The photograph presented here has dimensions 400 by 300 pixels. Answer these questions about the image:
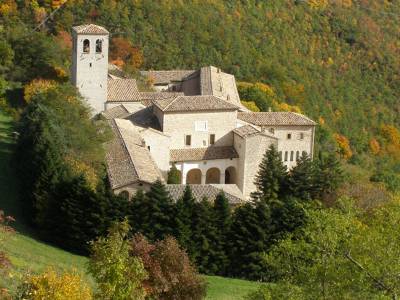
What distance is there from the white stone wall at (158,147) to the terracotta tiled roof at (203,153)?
0.66 metres

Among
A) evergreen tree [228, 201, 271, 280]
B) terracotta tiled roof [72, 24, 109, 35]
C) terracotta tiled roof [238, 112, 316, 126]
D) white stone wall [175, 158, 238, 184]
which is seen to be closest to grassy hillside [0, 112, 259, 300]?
evergreen tree [228, 201, 271, 280]

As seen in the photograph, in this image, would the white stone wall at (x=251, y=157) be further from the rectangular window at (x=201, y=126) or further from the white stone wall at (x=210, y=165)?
the rectangular window at (x=201, y=126)

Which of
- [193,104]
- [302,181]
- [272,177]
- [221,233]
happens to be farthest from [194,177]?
[221,233]

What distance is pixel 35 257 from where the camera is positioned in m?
28.2

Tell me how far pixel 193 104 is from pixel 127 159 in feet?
22.8

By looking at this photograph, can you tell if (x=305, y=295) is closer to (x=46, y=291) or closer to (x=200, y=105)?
(x=46, y=291)

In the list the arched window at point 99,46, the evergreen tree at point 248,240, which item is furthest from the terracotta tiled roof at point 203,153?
the evergreen tree at point 248,240

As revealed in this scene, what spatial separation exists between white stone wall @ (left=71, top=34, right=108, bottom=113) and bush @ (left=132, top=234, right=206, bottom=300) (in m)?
23.7

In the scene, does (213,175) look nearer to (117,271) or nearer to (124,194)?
(124,194)

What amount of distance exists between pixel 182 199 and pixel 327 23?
2181 inches

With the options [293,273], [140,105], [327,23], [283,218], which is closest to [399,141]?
[327,23]

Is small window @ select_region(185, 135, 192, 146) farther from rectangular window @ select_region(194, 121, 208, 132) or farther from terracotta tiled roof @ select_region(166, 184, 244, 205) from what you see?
terracotta tiled roof @ select_region(166, 184, 244, 205)

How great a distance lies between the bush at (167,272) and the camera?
75.3 ft

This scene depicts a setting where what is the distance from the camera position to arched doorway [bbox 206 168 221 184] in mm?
42781
